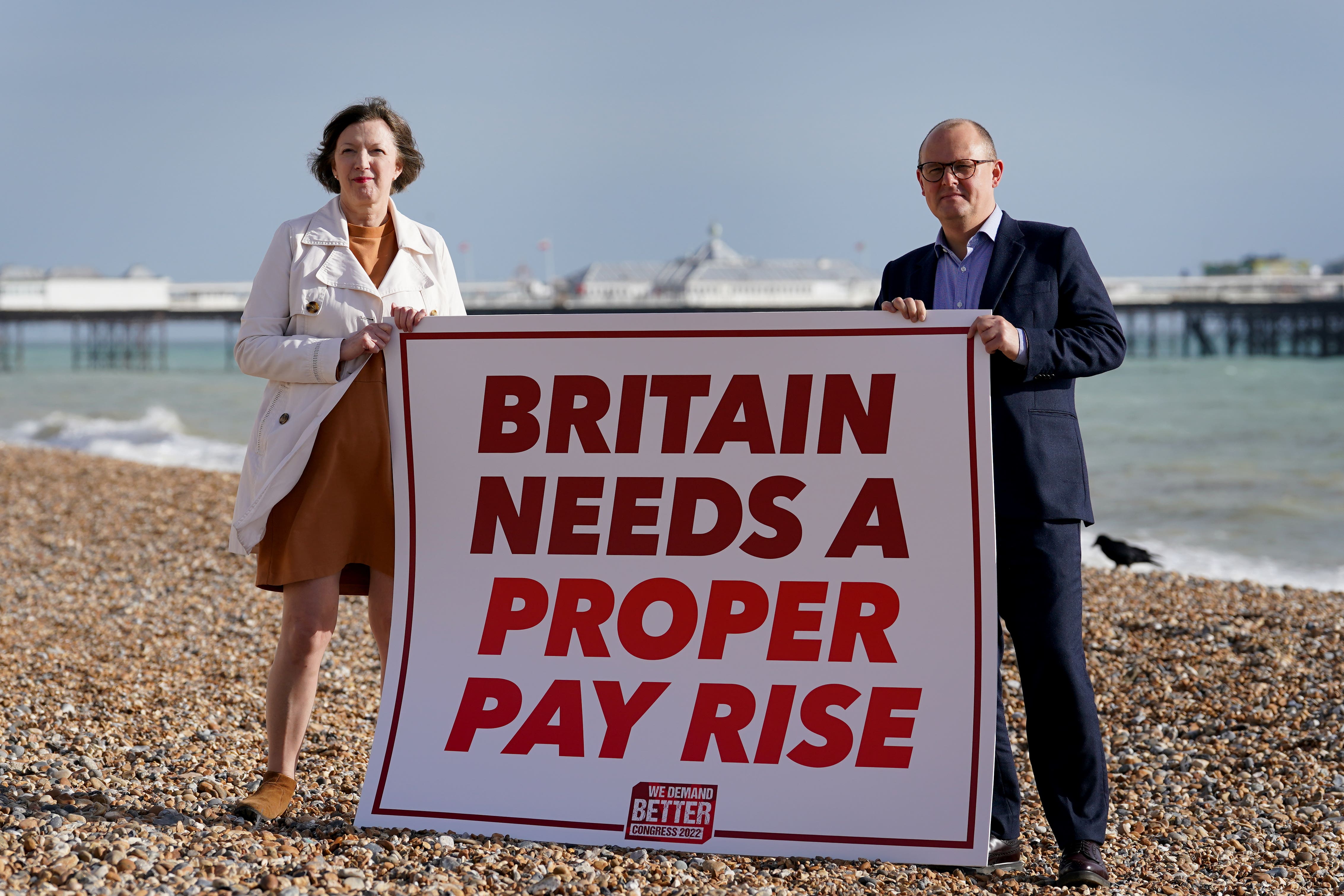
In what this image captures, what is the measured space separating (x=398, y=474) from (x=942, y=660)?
1.43 m

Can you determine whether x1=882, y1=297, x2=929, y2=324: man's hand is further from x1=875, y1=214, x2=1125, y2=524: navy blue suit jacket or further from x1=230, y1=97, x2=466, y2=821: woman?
x1=230, y1=97, x2=466, y2=821: woman

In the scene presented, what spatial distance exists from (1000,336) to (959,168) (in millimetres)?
430

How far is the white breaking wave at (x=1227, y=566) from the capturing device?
9023 mm

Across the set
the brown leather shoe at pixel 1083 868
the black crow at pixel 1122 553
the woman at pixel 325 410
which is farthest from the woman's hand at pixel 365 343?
the black crow at pixel 1122 553

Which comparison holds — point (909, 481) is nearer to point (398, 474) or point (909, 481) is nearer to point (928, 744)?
point (928, 744)

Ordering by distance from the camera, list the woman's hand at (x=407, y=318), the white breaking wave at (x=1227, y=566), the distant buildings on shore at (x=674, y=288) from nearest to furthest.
Result: the woman's hand at (x=407, y=318) < the white breaking wave at (x=1227, y=566) < the distant buildings on shore at (x=674, y=288)

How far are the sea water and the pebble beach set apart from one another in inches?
159

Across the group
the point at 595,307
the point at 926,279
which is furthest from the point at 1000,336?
the point at 595,307

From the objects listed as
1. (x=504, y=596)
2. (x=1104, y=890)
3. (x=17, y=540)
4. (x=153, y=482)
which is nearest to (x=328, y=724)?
(x=504, y=596)

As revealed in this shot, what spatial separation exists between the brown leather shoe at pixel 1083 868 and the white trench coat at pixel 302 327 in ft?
6.84

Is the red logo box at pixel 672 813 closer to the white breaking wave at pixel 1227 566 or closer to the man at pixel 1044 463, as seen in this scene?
the man at pixel 1044 463

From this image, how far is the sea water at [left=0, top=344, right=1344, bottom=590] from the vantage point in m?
11.3

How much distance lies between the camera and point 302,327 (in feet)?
9.66

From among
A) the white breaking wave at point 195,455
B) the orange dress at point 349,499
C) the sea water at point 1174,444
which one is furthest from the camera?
the sea water at point 1174,444
